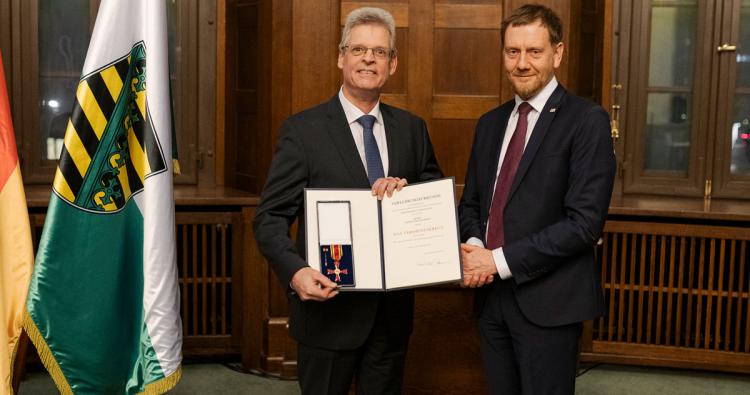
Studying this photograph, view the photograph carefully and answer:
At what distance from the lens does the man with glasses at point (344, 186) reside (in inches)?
94.5

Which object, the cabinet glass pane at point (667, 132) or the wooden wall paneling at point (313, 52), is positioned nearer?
the wooden wall paneling at point (313, 52)

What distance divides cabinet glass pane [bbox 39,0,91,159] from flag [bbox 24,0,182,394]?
1.80 m

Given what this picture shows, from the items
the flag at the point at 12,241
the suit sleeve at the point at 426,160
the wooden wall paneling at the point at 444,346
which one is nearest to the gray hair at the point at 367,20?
the suit sleeve at the point at 426,160

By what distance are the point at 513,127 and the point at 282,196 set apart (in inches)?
25.2

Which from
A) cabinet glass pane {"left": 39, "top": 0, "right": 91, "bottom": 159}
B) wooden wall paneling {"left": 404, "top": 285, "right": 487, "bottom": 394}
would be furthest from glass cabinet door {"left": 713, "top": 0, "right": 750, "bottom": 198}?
cabinet glass pane {"left": 39, "top": 0, "right": 91, "bottom": 159}

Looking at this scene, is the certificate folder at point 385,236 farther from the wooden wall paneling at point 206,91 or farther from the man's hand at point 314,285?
the wooden wall paneling at point 206,91

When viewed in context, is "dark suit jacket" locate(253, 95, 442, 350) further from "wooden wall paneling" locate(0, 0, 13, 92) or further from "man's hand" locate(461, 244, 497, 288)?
"wooden wall paneling" locate(0, 0, 13, 92)

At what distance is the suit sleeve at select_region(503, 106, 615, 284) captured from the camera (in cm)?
235

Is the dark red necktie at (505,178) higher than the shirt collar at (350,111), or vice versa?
the shirt collar at (350,111)

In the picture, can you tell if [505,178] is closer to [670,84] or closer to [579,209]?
[579,209]

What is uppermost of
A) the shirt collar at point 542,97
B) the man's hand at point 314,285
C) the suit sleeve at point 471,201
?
the shirt collar at point 542,97

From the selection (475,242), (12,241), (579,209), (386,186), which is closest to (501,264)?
(475,242)

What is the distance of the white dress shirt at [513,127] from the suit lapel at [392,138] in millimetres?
270

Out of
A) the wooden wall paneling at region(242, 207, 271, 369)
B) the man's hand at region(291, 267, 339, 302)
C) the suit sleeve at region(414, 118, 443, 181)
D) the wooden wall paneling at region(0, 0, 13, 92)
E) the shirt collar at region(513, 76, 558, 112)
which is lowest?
the wooden wall paneling at region(242, 207, 271, 369)
